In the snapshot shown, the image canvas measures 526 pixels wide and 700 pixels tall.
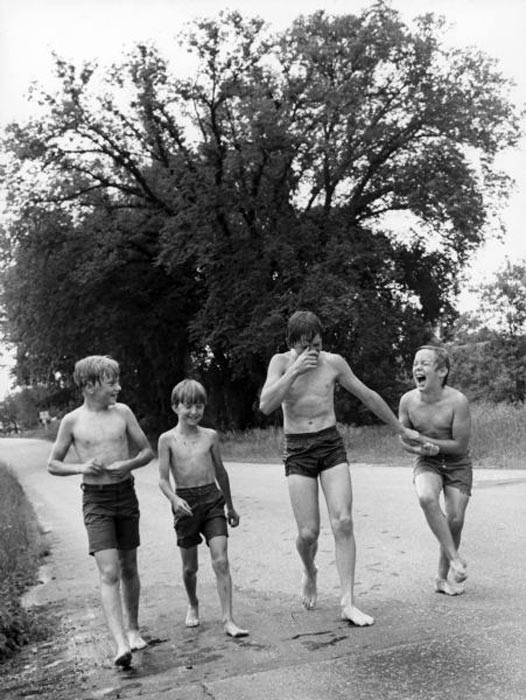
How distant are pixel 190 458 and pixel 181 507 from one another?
0.99 feet

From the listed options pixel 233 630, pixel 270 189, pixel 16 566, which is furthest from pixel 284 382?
pixel 270 189

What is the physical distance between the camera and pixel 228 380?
36750 millimetres

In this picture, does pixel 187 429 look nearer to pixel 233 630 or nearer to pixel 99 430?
pixel 99 430

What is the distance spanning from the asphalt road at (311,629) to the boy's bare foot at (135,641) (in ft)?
0.16

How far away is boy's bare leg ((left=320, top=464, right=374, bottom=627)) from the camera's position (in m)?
5.06

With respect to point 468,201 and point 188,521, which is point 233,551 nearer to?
point 188,521

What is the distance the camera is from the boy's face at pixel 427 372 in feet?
18.7

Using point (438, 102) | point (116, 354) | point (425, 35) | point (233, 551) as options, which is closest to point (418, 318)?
point (438, 102)

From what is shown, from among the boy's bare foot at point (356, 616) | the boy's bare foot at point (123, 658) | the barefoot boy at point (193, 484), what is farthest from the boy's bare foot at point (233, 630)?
the boy's bare foot at point (123, 658)

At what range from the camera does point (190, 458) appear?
5.40m

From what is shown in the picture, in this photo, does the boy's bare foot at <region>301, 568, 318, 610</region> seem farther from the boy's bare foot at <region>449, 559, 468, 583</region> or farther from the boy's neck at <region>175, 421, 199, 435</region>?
the boy's neck at <region>175, 421, 199, 435</region>

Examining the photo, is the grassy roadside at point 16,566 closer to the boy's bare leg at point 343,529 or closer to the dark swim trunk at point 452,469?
the boy's bare leg at point 343,529

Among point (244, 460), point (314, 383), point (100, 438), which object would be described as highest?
point (314, 383)

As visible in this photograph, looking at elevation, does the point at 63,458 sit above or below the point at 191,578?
above
